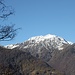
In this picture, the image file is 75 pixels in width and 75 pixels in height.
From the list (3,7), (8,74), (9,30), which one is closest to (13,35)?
(9,30)

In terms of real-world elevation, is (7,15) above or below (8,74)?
above

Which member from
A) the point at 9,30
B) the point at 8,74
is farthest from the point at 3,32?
the point at 8,74

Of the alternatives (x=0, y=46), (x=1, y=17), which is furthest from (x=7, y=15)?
(x=0, y=46)

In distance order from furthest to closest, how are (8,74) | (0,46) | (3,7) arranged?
(8,74) → (0,46) → (3,7)

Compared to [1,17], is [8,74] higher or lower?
lower

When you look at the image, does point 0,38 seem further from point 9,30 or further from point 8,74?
point 8,74

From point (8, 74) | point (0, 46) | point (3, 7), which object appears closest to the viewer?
point (3, 7)

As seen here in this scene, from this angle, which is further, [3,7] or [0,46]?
[0,46]

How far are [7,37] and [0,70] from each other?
5.08 meters

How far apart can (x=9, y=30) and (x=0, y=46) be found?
1.41 meters

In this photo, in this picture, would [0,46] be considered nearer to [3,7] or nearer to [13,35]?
[13,35]

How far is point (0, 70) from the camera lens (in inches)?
878

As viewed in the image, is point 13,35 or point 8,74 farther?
point 8,74

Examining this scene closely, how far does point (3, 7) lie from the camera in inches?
697
